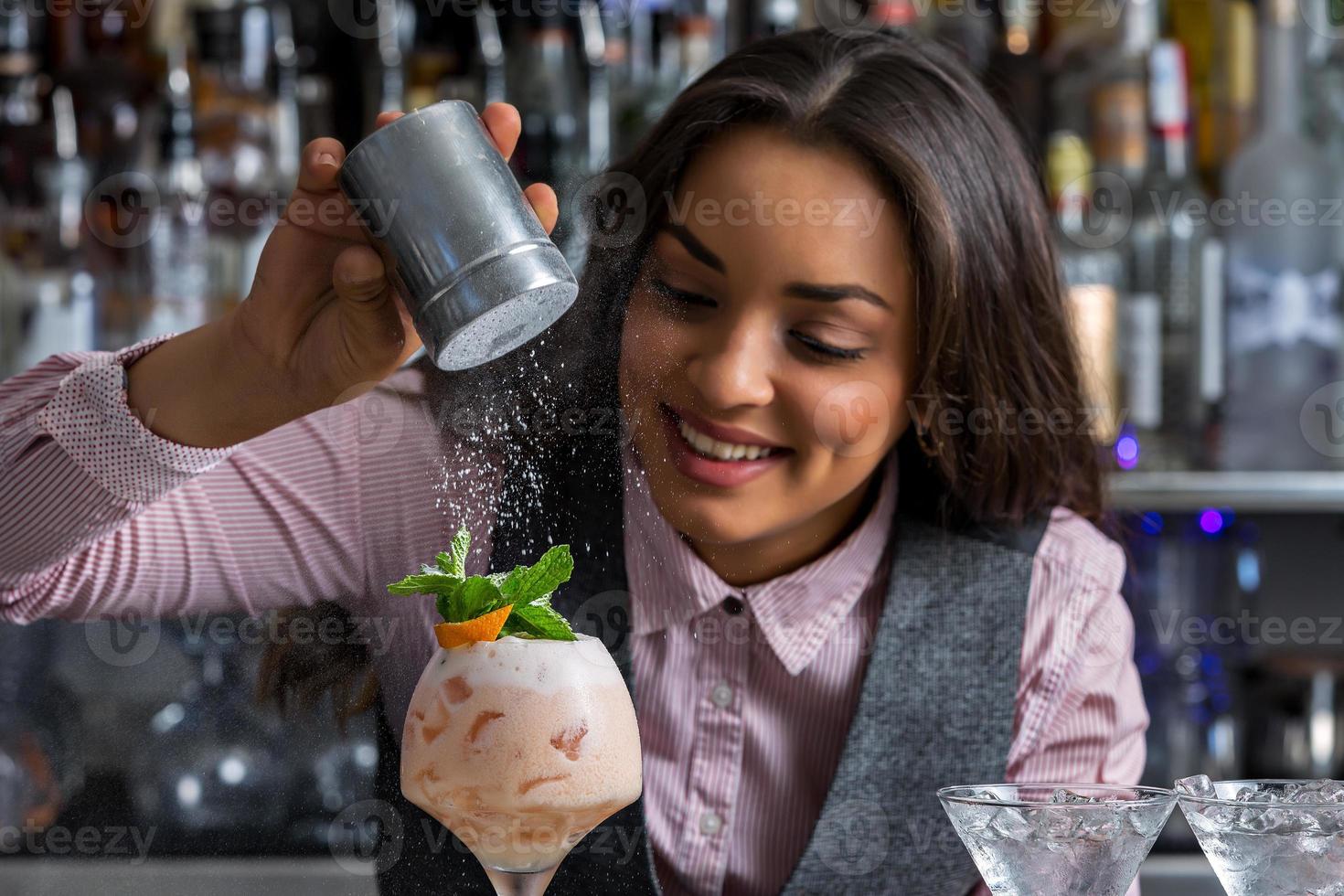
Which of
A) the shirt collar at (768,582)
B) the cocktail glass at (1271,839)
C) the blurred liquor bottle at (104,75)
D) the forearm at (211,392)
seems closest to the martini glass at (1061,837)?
the cocktail glass at (1271,839)

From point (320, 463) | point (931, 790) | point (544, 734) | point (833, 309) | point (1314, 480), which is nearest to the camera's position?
point (544, 734)

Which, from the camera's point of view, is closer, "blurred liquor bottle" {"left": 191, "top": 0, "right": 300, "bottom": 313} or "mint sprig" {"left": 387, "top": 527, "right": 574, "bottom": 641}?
"mint sprig" {"left": 387, "top": 527, "right": 574, "bottom": 641}

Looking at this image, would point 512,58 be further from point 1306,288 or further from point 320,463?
point 320,463

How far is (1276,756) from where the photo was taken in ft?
6.09

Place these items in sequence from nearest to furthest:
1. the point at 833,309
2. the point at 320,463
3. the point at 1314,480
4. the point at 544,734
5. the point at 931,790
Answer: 1. the point at 544,734
2. the point at 320,463
3. the point at 833,309
4. the point at 931,790
5. the point at 1314,480

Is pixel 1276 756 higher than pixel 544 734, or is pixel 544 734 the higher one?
pixel 544 734

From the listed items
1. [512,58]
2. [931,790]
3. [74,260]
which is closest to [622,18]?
[512,58]

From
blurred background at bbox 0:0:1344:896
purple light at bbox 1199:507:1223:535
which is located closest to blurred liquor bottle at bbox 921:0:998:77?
blurred background at bbox 0:0:1344:896

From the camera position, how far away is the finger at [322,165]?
60 centimetres

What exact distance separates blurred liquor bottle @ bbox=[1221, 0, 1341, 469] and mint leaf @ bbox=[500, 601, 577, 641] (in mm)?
1398

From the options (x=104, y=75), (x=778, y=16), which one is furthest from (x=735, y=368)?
(x=104, y=75)

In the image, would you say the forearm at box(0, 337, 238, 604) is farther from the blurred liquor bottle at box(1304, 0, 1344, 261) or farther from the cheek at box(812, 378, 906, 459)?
the blurred liquor bottle at box(1304, 0, 1344, 261)

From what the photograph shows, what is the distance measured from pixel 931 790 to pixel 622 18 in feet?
3.78

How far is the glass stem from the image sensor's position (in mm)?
575
